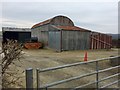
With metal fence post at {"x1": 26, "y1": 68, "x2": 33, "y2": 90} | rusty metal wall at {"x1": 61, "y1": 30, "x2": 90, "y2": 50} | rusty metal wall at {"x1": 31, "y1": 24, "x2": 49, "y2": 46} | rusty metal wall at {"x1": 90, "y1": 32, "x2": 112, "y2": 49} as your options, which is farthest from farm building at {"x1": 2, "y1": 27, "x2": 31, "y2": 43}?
→ metal fence post at {"x1": 26, "y1": 68, "x2": 33, "y2": 90}

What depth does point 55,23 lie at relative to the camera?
19.7m

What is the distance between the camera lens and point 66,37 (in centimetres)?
1708

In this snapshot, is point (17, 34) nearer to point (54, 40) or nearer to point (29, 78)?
point (54, 40)

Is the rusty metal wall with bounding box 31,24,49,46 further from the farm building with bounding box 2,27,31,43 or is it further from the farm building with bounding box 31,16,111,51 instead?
the farm building with bounding box 2,27,31,43

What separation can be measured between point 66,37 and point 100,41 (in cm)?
454

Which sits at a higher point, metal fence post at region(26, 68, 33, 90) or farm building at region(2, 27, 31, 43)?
farm building at region(2, 27, 31, 43)

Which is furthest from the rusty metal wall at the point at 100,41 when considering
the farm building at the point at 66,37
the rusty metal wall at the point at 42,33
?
the rusty metal wall at the point at 42,33

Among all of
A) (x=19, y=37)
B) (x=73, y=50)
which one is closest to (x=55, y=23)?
(x=73, y=50)

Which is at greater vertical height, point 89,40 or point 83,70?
point 89,40

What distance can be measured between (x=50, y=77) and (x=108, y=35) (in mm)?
15053

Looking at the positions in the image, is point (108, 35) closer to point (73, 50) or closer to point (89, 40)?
point (89, 40)

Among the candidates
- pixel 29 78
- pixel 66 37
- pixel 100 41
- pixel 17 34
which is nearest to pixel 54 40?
pixel 66 37

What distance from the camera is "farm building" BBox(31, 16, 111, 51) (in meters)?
16.9

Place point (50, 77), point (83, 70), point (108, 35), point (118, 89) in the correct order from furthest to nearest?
point (108, 35), point (83, 70), point (50, 77), point (118, 89)
